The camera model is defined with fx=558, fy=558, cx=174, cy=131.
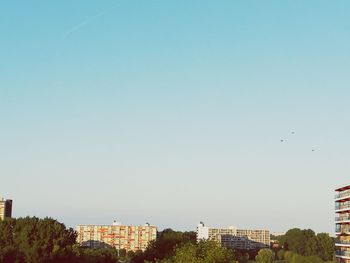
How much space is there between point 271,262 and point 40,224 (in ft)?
393

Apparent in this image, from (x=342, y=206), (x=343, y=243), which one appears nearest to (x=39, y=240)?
(x=343, y=243)

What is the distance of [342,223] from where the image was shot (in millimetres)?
114375

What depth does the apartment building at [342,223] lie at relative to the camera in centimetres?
10792

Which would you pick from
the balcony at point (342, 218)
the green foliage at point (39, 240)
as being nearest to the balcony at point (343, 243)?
the balcony at point (342, 218)

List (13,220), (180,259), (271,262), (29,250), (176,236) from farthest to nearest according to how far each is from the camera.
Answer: (271,262)
(176,236)
(13,220)
(29,250)
(180,259)

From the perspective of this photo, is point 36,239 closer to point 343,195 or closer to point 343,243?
point 343,243

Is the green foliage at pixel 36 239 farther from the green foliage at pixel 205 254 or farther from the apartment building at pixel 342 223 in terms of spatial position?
the apartment building at pixel 342 223

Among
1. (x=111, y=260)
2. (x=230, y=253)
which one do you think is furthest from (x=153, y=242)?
(x=230, y=253)

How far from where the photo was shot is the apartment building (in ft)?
354

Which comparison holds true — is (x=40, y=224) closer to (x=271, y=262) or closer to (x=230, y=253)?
(x=230, y=253)

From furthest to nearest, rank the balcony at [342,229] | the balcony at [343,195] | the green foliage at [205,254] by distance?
the balcony at [343,195], the balcony at [342,229], the green foliage at [205,254]

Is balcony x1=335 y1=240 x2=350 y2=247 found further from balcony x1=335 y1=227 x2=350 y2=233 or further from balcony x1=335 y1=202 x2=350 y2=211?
balcony x1=335 y1=202 x2=350 y2=211

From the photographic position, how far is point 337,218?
384ft

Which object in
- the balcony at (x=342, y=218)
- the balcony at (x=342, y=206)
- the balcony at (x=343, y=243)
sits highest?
the balcony at (x=342, y=206)
